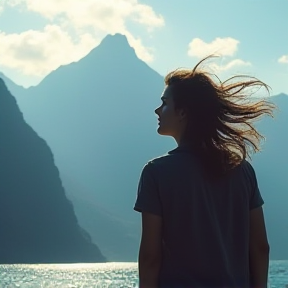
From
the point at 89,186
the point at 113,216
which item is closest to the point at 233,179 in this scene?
the point at 113,216

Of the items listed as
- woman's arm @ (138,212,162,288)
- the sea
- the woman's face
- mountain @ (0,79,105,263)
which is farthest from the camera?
mountain @ (0,79,105,263)

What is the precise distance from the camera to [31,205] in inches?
3703

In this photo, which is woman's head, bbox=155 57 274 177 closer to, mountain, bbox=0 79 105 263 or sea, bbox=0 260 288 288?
sea, bbox=0 260 288 288

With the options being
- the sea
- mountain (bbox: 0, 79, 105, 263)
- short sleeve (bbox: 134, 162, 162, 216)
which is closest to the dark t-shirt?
short sleeve (bbox: 134, 162, 162, 216)

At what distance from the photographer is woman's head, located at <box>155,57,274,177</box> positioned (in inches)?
89.5

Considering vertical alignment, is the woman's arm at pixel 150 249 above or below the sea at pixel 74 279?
below

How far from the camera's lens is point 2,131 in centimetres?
9856

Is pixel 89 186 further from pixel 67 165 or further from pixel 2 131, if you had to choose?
pixel 2 131

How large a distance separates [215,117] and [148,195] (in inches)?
15.4

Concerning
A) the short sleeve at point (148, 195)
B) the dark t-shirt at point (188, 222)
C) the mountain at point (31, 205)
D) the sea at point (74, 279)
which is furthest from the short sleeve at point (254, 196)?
the mountain at point (31, 205)

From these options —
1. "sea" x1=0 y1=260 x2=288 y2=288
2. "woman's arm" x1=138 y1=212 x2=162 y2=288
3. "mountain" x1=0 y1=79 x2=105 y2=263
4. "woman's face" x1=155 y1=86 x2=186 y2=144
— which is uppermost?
"mountain" x1=0 y1=79 x2=105 y2=263

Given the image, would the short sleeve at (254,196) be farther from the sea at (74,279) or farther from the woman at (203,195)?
the sea at (74,279)

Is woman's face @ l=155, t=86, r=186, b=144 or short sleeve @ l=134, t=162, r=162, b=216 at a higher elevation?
woman's face @ l=155, t=86, r=186, b=144

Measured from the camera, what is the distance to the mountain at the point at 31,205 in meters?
91.2
